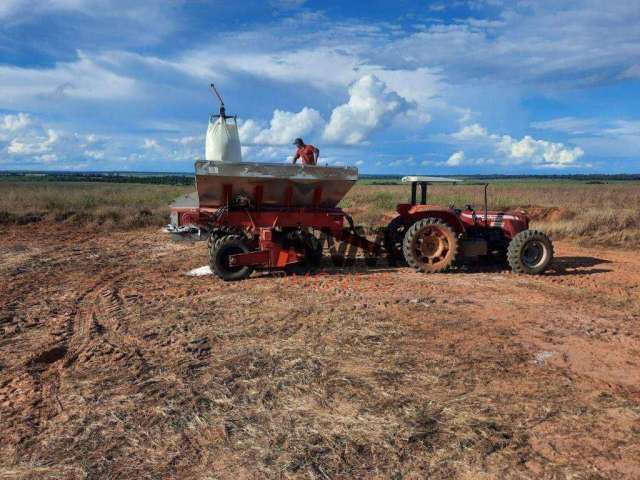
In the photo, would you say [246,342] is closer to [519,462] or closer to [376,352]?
[376,352]

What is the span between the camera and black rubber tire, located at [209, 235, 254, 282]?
8719mm

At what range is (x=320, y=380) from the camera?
4602mm

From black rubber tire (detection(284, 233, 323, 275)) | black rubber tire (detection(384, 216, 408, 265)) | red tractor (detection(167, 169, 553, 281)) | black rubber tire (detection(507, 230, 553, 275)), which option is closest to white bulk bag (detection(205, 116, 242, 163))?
red tractor (detection(167, 169, 553, 281))

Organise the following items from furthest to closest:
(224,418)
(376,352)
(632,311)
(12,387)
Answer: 1. (632,311)
2. (376,352)
3. (12,387)
4. (224,418)

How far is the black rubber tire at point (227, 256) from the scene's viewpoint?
8.72 metres

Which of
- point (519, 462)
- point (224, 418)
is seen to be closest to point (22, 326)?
point (224, 418)

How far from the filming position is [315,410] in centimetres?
407

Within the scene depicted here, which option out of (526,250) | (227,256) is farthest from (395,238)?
(227,256)

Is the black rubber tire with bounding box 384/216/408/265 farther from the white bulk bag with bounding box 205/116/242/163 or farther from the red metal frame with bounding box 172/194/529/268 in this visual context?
the white bulk bag with bounding box 205/116/242/163

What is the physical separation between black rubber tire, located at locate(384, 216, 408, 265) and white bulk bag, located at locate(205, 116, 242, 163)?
327cm

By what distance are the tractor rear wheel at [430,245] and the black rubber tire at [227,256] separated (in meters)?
2.81

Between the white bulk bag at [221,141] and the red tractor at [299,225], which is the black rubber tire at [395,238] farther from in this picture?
the white bulk bag at [221,141]

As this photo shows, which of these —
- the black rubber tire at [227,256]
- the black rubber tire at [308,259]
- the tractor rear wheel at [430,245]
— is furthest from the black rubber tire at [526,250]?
the black rubber tire at [227,256]

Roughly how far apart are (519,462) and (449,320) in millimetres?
3048
